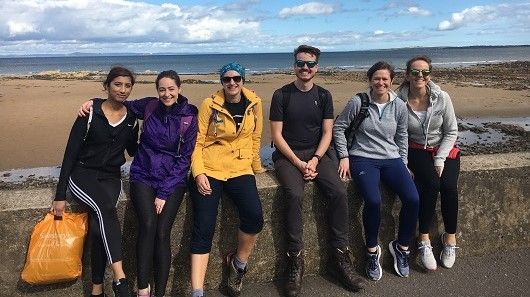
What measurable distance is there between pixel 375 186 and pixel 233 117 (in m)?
1.42

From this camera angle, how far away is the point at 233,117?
4047 mm

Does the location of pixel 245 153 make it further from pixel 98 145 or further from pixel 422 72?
pixel 422 72

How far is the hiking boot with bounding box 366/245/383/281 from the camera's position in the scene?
13.4 ft

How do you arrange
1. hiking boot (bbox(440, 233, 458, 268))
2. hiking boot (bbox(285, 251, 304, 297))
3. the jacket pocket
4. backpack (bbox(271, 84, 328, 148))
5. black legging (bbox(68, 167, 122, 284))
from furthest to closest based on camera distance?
backpack (bbox(271, 84, 328, 148)) < hiking boot (bbox(440, 233, 458, 268)) < the jacket pocket < hiking boot (bbox(285, 251, 304, 297)) < black legging (bbox(68, 167, 122, 284))

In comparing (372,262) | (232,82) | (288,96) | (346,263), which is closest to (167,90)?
(232,82)

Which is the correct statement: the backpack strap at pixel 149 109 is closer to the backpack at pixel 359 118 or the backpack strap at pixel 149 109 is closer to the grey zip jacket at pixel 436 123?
the backpack at pixel 359 118

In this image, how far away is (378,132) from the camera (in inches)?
172

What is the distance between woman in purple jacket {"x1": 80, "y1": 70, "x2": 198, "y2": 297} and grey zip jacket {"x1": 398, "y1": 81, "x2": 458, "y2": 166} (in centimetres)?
220

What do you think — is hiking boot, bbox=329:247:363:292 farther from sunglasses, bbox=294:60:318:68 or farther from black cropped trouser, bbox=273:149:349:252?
sunglasses, bbox=294:60:318:68

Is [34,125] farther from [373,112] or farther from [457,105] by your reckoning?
[457,105]

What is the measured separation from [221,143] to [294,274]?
1.30 meters

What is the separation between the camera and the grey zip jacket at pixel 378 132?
4355 millimetres

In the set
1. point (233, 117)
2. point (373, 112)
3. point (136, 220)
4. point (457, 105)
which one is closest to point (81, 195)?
point (136, 220)

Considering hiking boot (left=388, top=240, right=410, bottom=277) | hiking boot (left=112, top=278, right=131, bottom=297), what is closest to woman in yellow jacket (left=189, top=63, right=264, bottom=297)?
hiking boot (left=112, top=278, right=131, bottom=297)
